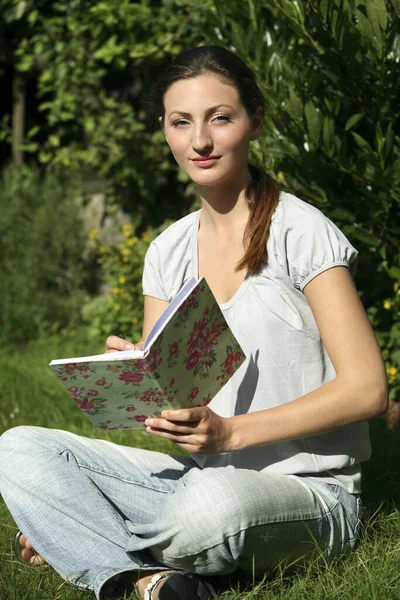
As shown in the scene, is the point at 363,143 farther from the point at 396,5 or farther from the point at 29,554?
the point at 29,554

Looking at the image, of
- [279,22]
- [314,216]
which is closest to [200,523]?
[314,216]

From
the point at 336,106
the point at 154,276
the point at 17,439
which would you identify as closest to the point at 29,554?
the point at 17,439

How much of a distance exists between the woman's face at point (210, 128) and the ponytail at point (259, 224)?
9cm

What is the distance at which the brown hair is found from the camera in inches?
95.9

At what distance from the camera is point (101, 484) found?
2.50 meters

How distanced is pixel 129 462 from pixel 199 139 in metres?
0.96

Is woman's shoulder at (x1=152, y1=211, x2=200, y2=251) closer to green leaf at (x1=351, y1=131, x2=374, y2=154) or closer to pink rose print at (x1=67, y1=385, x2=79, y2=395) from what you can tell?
pink rose print at (x1=67, y1=385, x2=79, y2=395)

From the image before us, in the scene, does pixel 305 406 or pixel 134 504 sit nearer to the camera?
pixel 305 406

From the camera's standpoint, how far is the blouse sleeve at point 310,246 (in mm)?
2307

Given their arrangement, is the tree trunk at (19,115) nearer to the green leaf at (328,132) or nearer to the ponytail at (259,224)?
the green leaf at (328,132)

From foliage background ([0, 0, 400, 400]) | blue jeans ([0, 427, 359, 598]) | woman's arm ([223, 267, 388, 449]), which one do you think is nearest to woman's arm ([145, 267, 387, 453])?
woman's arm ([223, 267, 388, 449])

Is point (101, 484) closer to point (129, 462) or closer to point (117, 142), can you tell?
point (129, 462)

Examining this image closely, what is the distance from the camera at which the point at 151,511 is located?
99.9 inches

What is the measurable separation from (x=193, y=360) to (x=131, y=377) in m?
0.17
